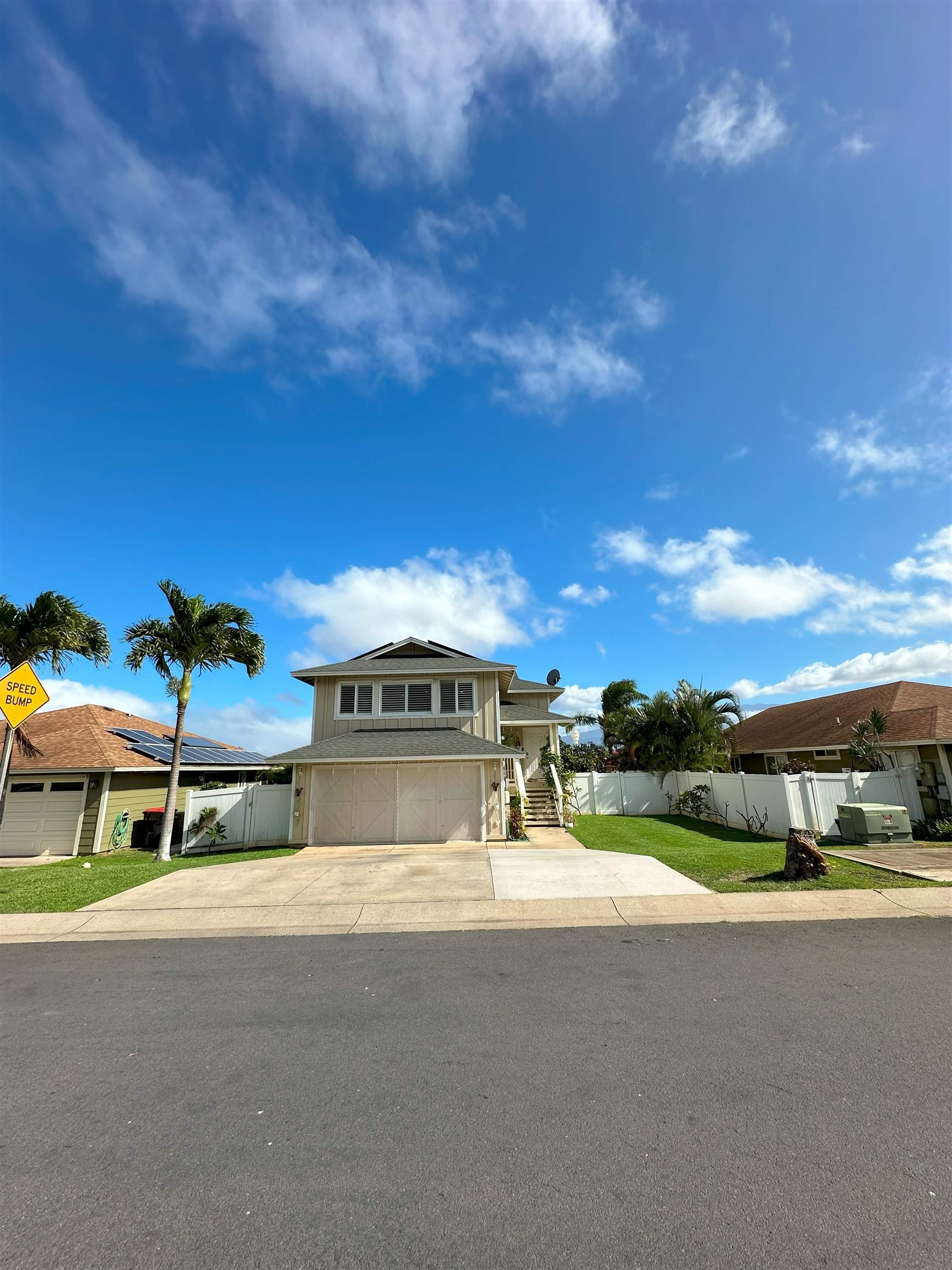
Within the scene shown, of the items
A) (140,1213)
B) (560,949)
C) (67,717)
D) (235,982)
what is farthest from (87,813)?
(140,1213)

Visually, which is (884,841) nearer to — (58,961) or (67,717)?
(58,961)

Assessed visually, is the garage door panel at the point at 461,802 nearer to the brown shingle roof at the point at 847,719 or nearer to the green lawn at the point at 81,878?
the green lawn at the point at 81,878

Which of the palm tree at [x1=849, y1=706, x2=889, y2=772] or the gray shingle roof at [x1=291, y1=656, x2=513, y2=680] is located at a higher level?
the gray shingle roof at [x1=291, y1=656, x2=513, y2=680]

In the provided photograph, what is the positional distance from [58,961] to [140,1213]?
19.6 ft

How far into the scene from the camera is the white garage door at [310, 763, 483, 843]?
724 inches

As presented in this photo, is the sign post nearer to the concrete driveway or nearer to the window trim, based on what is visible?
the concrete driveway

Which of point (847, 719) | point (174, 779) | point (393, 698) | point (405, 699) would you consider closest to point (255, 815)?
point (174, 779)

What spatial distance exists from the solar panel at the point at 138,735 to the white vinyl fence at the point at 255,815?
7.09 m

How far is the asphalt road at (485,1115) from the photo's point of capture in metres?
2.98

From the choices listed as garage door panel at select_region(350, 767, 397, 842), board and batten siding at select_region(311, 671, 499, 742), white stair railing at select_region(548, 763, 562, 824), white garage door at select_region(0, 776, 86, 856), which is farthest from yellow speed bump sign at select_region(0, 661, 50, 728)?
white stair railing at select_region(548, 763, 562, 824)

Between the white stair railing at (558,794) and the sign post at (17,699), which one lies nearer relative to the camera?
the sign post at (17,699)

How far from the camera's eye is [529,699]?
2791cm

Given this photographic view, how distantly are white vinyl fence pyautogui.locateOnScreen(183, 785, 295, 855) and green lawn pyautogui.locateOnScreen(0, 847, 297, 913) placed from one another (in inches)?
43.6

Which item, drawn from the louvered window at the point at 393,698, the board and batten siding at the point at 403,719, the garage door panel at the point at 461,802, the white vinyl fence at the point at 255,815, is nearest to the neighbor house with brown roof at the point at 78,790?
the white vinyl fence at the point at 255,815
